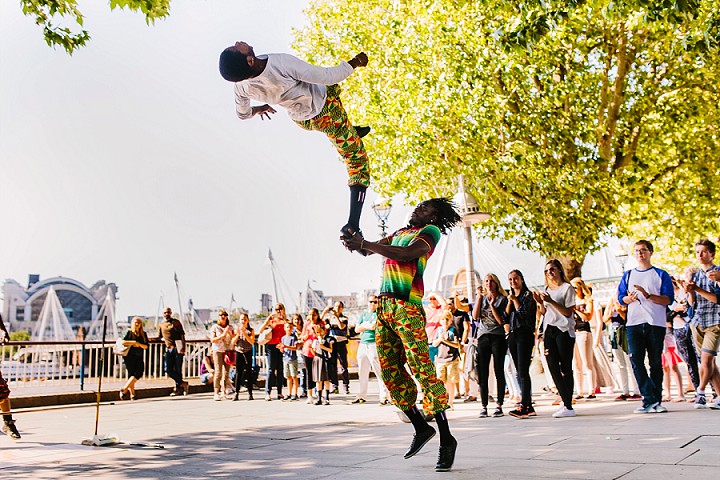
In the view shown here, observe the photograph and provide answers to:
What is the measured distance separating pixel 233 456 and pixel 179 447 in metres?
1.15

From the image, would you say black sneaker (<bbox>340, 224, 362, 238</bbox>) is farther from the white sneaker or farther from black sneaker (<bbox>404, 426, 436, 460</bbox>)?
the white sneaker

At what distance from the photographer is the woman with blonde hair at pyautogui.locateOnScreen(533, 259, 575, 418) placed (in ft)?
29.1

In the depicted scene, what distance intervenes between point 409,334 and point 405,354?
250 millimetres

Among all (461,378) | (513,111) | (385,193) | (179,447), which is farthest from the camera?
(385,193)

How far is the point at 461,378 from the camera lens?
1432 centimetres

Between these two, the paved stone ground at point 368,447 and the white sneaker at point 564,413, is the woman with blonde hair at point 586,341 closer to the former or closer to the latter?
the paved stone ground at point 368,447

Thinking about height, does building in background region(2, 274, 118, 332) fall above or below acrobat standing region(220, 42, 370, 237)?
above

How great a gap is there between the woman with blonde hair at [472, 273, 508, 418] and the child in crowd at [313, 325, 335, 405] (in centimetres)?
421

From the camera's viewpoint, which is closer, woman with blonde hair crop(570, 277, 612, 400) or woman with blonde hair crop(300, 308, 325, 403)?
woman with blonde hair crop(570, 277, 612, 400)

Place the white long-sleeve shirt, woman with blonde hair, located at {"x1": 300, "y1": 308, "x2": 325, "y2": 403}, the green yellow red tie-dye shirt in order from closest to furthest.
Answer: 1. the white long-sleeve shirt
2. the green yellow red tie-dye shirt
3. woman with blonde hair, located at {"x1": 300, "y1": 308, "x2": 325, "y2": 403}

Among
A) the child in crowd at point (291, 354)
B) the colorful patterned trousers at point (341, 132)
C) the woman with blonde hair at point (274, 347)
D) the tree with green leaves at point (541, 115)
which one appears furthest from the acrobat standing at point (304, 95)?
the tree with green leaves at point (541, 115)

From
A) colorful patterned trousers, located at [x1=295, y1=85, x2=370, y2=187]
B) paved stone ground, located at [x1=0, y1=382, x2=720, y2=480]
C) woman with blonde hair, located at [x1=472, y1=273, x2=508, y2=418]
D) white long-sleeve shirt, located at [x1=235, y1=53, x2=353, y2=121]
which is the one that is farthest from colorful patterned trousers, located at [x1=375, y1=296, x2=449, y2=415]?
woman with blonde hair, located at [x1=472, y1=273, x2=508, y2=418]

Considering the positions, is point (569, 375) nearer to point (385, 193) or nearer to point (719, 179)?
point (385, 193)

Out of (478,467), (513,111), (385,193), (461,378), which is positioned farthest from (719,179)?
(478,467)
